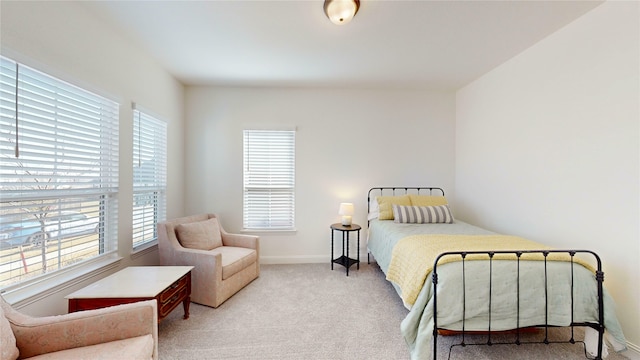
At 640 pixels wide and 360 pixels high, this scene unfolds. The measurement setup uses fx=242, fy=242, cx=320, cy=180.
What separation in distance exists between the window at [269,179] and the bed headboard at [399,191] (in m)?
1.26

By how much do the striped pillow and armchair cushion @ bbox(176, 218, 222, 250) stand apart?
2.39m

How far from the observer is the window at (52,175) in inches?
59.9

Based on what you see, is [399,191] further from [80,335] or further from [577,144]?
[80,335]

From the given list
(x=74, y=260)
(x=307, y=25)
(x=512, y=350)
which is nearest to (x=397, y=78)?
(x=307, y=25)

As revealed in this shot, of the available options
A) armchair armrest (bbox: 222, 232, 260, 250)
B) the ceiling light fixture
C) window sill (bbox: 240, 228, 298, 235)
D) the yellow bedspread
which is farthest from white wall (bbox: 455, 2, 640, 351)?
armchair armrest (bbox: 222, 232, 260, 250)

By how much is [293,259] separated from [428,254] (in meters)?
2.39

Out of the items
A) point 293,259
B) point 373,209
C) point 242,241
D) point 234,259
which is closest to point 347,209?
point 373,209

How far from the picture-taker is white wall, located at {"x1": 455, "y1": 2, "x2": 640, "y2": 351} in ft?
6.11

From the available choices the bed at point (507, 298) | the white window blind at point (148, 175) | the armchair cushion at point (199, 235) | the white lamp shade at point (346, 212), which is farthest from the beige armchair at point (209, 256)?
the bed at point (507, 298)

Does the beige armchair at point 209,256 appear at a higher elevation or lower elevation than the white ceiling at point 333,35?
lower

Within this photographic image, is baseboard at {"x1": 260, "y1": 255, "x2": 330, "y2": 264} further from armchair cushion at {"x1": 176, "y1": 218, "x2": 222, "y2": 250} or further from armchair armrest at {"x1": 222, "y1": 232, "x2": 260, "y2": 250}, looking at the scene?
armchair cushion at {"x1": 176, "y1": 218, "x2": 222, "y2": 250}

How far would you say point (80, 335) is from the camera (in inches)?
50.6

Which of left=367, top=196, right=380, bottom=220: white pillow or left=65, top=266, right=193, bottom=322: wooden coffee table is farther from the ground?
left=367, top=196, right=380, bottom=220: white pillow

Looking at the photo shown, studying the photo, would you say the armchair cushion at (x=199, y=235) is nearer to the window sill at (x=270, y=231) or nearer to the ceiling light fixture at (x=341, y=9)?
the window sill at (x=270, y=231)
